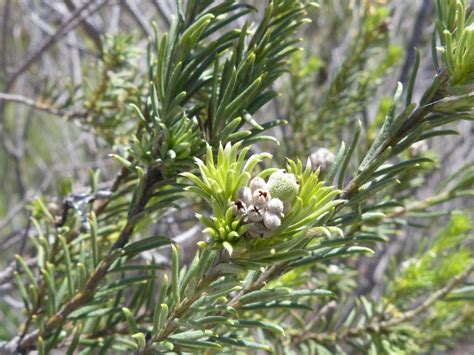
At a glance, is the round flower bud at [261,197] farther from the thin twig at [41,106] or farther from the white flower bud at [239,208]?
the thin twig at [41,106]

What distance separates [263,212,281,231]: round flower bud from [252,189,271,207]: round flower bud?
0.01 metres

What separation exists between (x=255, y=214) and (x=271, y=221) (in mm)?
18

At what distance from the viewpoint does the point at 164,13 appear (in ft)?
4.98

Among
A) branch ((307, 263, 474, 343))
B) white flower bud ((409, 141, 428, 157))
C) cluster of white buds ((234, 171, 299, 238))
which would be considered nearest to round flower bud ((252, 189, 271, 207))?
cluster of white buds ((234, 171, 299, 238))

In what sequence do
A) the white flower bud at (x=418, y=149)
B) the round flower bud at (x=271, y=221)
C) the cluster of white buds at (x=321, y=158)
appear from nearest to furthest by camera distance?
the round flower bud at (x=271, y=221)
the cluster of white buds at (x=321, y=158)
the white flower bud at (x=418, y=149)

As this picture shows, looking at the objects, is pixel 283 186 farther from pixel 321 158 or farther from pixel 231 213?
pixel 321 158

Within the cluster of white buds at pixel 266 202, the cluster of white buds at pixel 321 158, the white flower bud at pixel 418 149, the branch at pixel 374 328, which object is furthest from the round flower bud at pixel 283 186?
the white flower bud at pixel 418 149

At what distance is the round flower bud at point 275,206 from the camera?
0.48 metres

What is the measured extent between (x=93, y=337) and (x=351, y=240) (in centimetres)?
44

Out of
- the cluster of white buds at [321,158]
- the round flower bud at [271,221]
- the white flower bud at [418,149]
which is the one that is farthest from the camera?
the white flower bud at [418,149]

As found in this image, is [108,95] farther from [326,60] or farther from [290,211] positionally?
[326,60]

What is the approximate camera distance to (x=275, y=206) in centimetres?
48

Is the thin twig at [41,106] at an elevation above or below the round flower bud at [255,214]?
above

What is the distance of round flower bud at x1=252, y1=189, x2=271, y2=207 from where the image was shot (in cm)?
49
